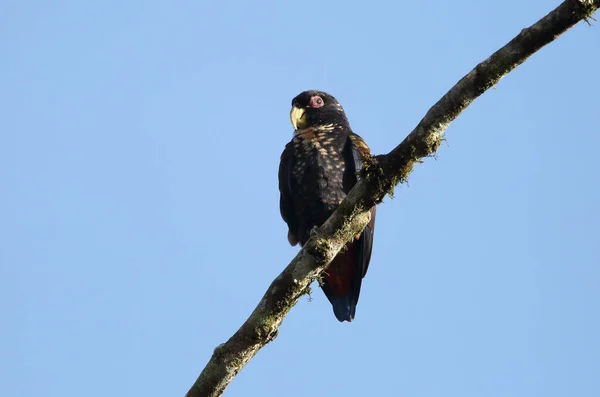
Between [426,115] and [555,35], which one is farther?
[426,115]

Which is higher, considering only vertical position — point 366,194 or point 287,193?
point 287,193

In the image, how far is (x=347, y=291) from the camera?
596 centimetres

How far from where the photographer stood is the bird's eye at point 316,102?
6668mm

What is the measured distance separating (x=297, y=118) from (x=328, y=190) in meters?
1.11

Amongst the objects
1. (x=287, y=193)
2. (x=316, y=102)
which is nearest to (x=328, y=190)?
(x=287, y=193)

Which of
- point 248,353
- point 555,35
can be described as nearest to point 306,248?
point 248,353

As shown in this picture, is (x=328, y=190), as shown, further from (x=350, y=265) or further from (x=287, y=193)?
(x=350, y=265)

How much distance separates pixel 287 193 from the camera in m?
6.14

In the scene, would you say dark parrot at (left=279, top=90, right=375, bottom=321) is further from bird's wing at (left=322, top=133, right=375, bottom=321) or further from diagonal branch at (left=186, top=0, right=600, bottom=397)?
diagonal branch at (left=186, top=0, right=600, bottom=397)

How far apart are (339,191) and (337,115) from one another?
1012mm

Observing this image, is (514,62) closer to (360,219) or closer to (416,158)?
(416,158)

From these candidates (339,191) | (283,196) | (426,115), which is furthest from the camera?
(283,196)

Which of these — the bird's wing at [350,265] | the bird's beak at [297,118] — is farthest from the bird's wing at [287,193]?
the bird's wing at [350,265]

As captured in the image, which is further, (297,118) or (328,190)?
(297,118)
